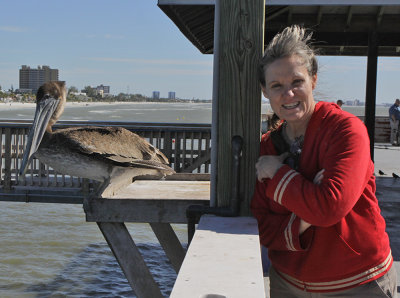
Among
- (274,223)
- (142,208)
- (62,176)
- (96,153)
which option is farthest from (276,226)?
(62,176)

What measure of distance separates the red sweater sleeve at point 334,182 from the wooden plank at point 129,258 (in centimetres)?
178

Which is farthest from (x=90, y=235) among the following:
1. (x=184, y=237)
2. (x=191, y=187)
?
(x=191, y=187)

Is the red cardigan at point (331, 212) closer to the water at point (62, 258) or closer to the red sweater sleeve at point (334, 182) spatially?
the red sweater sleeve at point (334, 182)

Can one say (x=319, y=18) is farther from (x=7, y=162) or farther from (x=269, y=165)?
(x=269, y=165)

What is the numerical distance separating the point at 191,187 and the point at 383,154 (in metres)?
13.5

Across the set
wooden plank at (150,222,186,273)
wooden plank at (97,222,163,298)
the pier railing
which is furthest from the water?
wooden plank at (97,222,163,298)

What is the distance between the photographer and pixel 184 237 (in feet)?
37.8

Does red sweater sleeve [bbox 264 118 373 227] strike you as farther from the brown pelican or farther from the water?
the water

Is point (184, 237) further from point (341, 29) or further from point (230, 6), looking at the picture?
point (230, 6)

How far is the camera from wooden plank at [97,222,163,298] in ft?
11.7

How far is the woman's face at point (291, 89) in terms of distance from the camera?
212cm

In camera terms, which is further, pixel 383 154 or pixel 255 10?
pixel 383 154

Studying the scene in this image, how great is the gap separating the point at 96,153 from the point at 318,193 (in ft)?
12.9

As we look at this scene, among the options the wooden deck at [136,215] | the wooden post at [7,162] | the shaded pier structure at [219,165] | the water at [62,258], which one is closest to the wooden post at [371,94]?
the shaded pier structure at [219,165]
